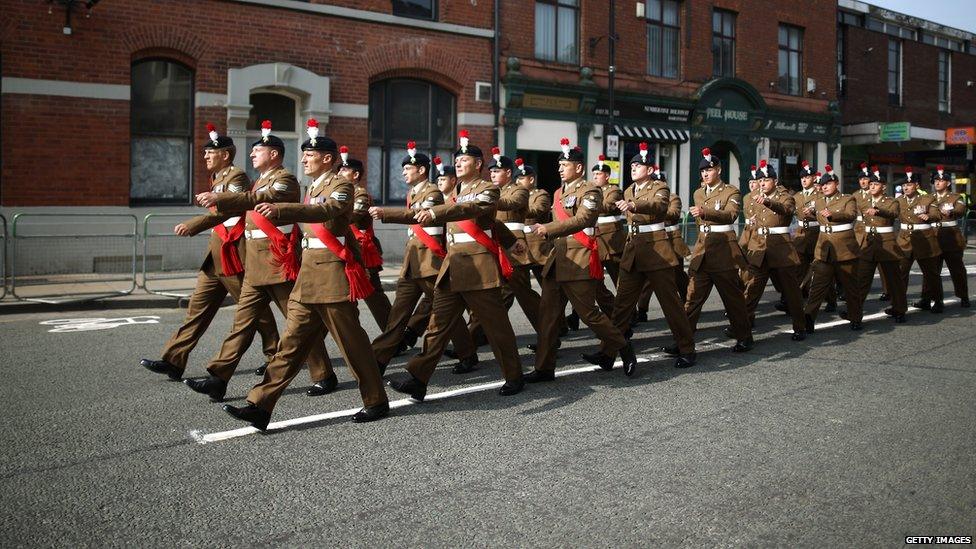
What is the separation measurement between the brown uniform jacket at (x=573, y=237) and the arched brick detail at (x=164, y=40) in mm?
10073

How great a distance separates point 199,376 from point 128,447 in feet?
6.99

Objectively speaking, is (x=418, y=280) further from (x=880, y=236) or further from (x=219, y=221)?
(x=880, y=236)

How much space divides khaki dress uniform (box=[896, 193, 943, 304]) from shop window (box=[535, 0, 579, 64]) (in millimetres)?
9802

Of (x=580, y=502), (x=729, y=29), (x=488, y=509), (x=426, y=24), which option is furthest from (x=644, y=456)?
(x=729, y=29)

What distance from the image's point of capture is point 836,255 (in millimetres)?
10562

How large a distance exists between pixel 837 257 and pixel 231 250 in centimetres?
714

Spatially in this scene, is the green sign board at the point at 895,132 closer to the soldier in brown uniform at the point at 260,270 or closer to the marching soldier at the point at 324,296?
the soldier in brown uniform at the point at 260,270

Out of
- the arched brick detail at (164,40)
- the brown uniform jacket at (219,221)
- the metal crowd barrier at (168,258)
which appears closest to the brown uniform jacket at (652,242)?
the brown uniform jacket at (219,221)

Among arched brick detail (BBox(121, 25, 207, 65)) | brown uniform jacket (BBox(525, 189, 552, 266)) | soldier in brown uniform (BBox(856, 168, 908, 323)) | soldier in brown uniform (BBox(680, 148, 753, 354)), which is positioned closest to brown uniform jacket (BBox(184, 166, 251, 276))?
brown uniform jacket (BBox(525, 189, 552, 266))

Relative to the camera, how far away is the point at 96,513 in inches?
164

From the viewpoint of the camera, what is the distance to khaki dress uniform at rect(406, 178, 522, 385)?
6.56 meters

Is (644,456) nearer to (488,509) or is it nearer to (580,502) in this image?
(580,502)

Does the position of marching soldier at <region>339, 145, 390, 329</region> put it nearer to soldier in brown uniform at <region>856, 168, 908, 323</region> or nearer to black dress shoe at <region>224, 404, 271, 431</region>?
black dress shoe at <region>224, 404, 271, 431</region>

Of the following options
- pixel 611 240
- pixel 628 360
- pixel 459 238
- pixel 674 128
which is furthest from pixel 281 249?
pixel 674 128
